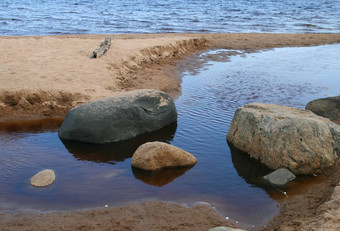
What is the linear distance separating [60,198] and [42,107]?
4112mm

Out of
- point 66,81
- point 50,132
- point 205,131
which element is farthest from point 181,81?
point 50,132

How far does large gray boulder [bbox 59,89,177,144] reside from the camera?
738 centimetres

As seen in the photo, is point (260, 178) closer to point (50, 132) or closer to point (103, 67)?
point (50, 132)

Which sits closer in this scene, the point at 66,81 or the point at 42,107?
the point at 42,107

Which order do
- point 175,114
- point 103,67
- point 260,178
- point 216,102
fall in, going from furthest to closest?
1. point 103,67
2. point 216,102
3. point 175,114
4. point 260,178

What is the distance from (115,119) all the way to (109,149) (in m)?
0.65

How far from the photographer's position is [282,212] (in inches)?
201

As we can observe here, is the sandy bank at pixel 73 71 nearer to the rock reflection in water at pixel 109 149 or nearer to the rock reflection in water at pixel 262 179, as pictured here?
the rock reflection in water at pixel 109 149

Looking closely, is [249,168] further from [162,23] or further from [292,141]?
[162,23]

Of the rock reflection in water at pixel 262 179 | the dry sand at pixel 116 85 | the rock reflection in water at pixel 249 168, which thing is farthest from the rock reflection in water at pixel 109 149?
the dry sand at pixel 116 85

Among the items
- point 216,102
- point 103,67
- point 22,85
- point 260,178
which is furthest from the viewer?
point 103,67

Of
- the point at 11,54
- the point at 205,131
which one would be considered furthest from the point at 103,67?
the point at 205,131

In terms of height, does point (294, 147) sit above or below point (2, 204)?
above

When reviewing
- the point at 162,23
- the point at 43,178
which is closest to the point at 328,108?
the point at 43,178
